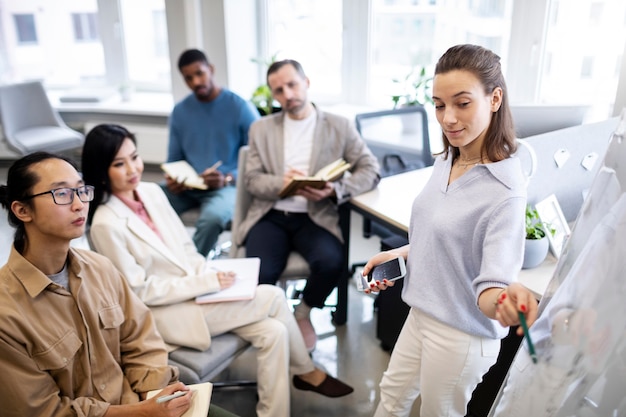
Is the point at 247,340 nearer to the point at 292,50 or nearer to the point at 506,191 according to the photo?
the point at 506,191

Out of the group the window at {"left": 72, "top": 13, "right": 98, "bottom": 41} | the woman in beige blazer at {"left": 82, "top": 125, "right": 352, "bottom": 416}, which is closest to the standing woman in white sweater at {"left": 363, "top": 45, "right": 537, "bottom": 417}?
the woman in beige blazer at {"left": 82, "top": 125, "right": 352, "bottom": 416}

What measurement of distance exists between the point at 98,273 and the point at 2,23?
15.8ft

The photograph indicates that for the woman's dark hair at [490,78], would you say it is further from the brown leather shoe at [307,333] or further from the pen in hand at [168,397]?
the brown leather shoe at [307,333]

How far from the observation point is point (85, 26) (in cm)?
537

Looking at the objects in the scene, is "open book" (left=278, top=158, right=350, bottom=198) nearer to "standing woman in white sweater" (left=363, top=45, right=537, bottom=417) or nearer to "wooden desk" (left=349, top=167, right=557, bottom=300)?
"wooden desk" (left=349, top=167, right=557, bottom=300)

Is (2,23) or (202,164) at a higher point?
(2,23)

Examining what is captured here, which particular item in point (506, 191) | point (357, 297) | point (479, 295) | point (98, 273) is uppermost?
point (506, 191)

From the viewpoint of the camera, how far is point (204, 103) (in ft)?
11.2

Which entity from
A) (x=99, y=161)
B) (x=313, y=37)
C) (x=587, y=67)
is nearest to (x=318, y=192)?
(x=99, y=161)

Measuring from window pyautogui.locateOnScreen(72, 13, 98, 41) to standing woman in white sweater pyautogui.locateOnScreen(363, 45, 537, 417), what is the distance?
4.75 m

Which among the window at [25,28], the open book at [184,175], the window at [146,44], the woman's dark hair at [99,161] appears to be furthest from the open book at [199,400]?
the window at [25,28]

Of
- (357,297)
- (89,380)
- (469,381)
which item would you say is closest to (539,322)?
(469,381)

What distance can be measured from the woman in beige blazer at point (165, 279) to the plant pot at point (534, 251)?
86 cm

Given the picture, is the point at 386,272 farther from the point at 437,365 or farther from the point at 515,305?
the point at 515,305
